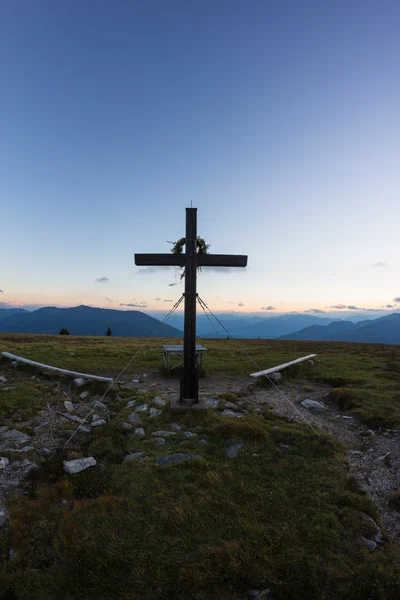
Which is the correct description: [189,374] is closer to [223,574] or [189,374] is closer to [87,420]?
[87,420]

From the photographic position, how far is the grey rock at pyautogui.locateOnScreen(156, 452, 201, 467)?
7.40 meters

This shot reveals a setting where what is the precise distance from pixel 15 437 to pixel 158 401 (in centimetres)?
475

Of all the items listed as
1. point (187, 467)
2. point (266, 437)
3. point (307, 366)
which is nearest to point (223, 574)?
point (187, 467)

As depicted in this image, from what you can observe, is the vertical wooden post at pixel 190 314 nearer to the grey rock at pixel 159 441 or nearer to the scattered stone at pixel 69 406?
the grey rock at pixel 159 441

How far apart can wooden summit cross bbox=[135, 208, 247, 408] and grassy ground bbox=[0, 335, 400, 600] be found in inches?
77.4

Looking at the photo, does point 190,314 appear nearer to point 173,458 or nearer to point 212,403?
point 212,403

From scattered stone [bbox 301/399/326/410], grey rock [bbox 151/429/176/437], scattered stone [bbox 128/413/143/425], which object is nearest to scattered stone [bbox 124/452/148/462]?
grey rock [bbox 151/429/176/437]

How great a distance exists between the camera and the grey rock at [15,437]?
335 inches

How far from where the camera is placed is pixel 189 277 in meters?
10.6

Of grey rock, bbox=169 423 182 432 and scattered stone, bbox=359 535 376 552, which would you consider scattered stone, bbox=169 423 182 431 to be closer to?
grey rock, bbox=169 423 182 432

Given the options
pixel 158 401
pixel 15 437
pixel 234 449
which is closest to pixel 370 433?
pixel 234 449

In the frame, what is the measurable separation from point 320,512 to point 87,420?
7686 millimetres

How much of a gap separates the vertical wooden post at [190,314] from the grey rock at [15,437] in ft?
15.6

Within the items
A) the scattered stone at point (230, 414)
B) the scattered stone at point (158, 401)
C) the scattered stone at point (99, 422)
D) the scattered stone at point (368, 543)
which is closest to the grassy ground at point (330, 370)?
the scattered stone at point (230, 414)
